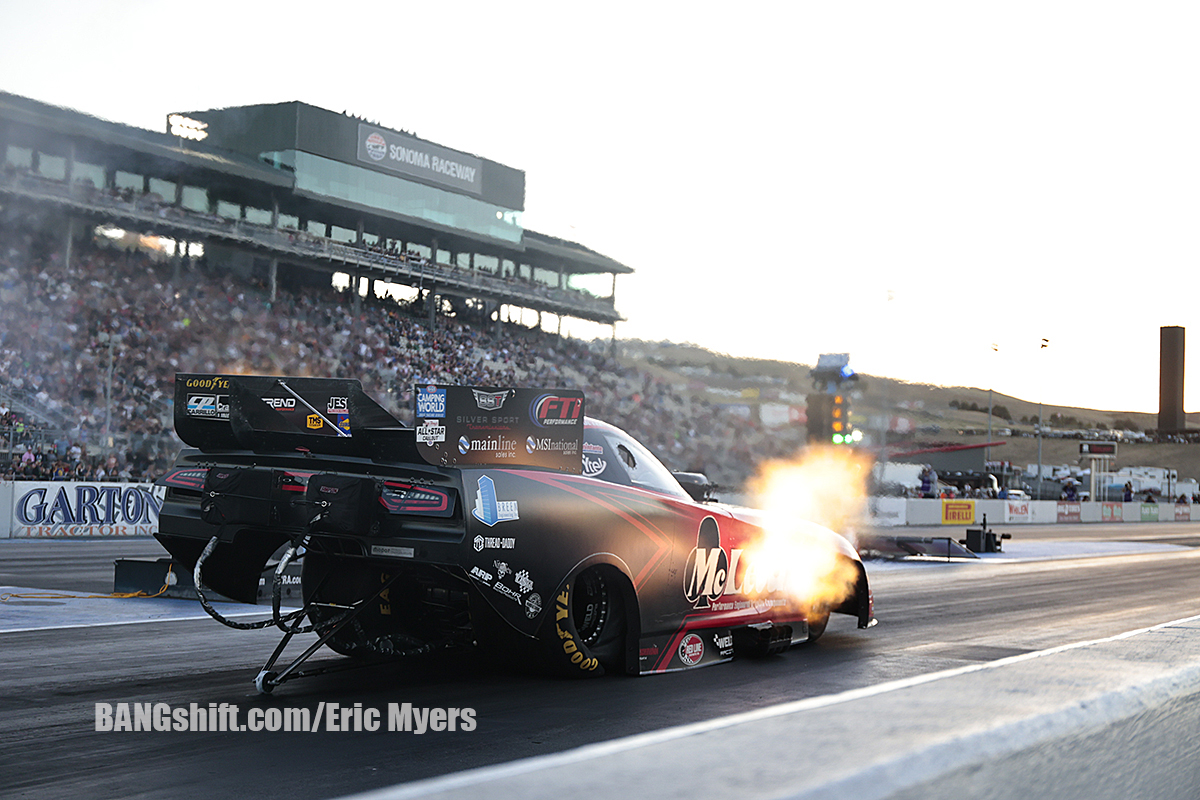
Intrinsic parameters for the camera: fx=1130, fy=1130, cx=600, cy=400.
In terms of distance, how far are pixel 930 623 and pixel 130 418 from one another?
20929 millimetres

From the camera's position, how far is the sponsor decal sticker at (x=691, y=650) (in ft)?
24.5

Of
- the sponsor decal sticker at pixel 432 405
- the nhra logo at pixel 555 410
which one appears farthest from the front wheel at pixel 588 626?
the sponsor decal sticker at pixel 432 405

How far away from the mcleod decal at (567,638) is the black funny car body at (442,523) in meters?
0.01

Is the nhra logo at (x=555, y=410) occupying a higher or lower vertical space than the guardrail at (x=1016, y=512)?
higher

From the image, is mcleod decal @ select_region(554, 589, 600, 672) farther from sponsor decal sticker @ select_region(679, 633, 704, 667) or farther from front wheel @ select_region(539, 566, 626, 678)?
sponsor decal sticker @ select_region(679, 633, 704, 667)

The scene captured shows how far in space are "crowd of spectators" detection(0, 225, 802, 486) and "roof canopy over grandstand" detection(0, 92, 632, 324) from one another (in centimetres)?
153

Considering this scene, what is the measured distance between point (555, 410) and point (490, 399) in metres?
0.50

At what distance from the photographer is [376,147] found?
148 feet

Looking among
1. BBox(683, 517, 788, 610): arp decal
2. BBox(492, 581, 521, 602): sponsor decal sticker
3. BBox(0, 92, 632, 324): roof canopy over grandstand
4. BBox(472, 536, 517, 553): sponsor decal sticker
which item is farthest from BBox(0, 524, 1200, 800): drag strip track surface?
BBox(0, 92, 632, 324): roof canopy over grandstand

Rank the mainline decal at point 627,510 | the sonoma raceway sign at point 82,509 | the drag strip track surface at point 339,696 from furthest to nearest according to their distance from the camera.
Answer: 1. the sonoma raceway sign at point 82,509
2. the mainline decal at point 627,510
3. the drag strip track surface at point 339,696

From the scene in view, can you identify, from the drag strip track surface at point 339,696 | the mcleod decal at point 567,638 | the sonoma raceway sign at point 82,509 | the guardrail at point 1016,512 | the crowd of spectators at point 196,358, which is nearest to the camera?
the drag strip track surface at point 339,696

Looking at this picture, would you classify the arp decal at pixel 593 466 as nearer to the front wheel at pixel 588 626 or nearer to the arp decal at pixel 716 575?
the front wheel at pixel 588 626

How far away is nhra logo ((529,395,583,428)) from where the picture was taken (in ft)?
21.8

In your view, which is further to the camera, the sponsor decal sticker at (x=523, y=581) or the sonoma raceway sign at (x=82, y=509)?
the sonoma raceway sign at (x=82, y=509)
